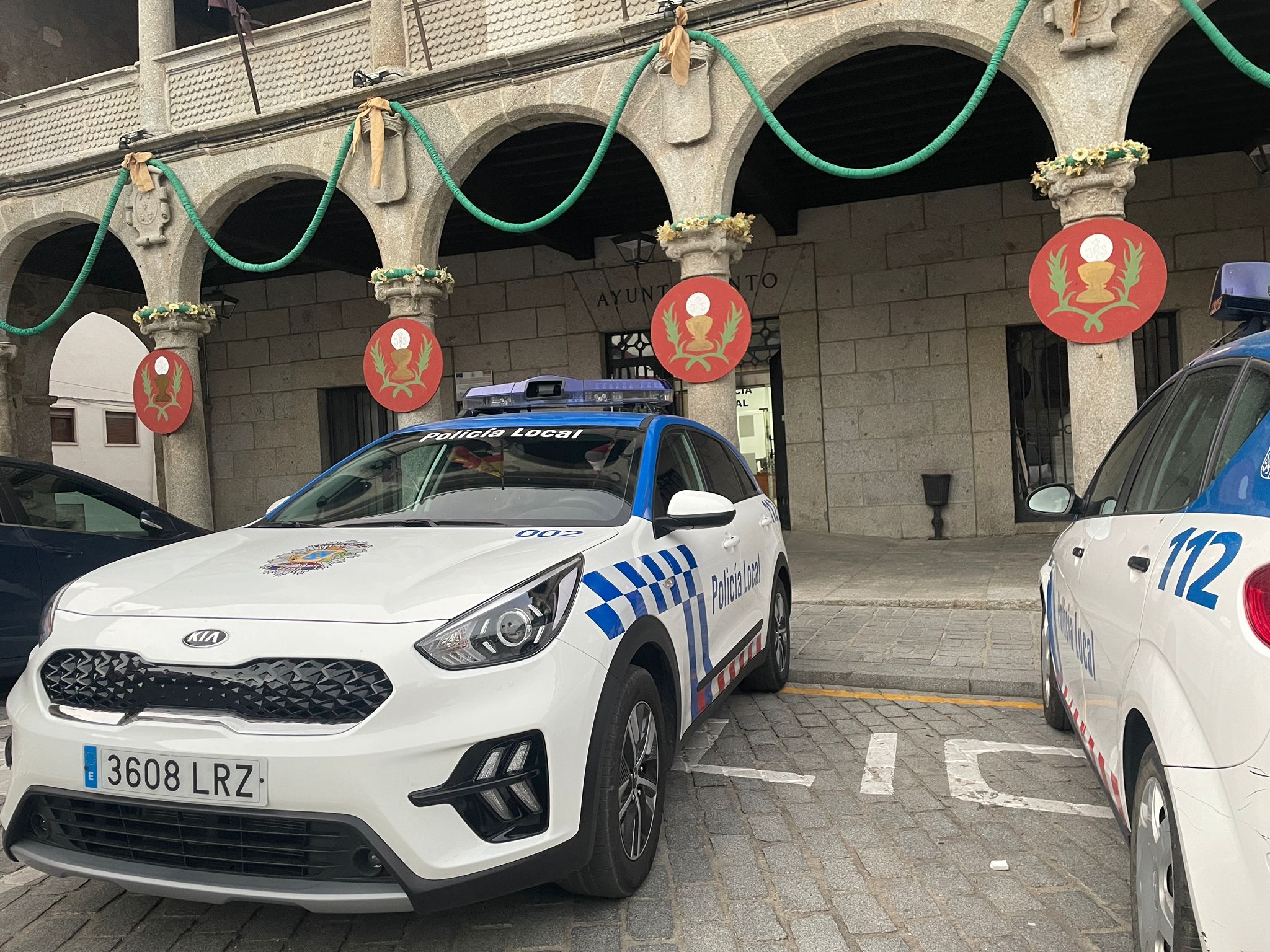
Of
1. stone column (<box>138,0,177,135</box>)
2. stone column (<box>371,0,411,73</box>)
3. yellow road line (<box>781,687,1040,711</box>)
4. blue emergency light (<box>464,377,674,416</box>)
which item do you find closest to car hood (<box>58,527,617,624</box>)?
blue emergency light (<box>464,377,674,416</box>)

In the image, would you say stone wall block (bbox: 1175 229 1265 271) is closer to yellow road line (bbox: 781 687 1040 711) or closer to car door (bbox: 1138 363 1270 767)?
yellow road line (bbox: 781 687 1040 711)

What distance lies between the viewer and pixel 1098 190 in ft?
25.0

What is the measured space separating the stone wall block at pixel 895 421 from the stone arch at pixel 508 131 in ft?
17.3

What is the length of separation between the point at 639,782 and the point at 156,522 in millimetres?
5018

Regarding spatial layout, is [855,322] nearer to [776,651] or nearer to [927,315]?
[927,315]

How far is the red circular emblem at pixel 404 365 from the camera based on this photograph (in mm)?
9922

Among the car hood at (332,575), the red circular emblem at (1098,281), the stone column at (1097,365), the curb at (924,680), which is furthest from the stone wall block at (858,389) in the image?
the car hood at (332,575)

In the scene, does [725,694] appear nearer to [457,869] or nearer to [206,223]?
[457,869]

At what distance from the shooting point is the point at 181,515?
11617 millimetres

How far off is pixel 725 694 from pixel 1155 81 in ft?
30.0

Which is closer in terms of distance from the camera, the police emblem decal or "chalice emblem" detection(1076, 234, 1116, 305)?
the police emblem decal

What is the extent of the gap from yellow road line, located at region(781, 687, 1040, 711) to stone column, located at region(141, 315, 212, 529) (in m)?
8.81

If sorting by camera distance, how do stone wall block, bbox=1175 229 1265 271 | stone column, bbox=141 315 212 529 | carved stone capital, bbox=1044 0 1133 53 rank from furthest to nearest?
1. stone wall block, bbox=1175 229 1265 271
2. stone column, bbox=141 315 212 529
3. carved stone capital, bbox=1044 0 1133 53

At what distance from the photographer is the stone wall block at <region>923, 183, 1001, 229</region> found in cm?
1291
